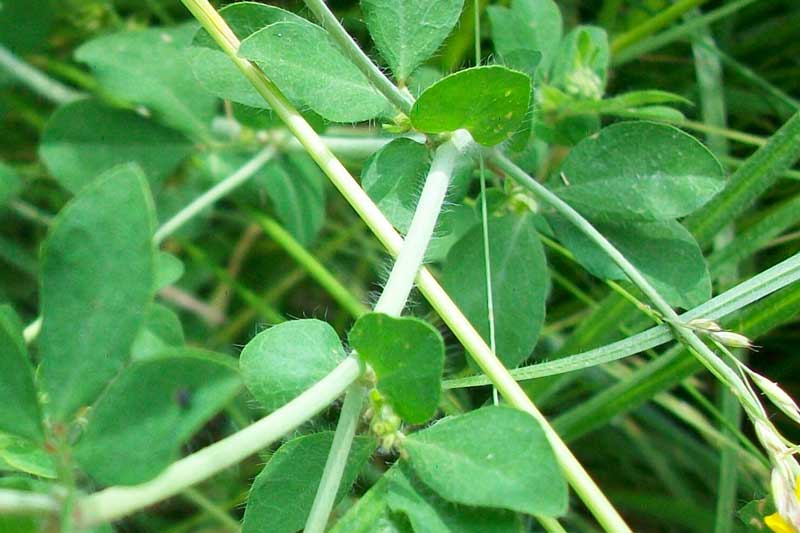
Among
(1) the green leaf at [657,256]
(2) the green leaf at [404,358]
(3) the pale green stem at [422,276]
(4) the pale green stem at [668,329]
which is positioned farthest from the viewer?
(1) the green leaf at [657,256]

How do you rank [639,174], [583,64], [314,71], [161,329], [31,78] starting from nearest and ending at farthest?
[314,71] → [639,174] → [161,329] → [583,64] → [31,78]

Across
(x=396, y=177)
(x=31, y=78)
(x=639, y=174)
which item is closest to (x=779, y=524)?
(x=639, y=174)

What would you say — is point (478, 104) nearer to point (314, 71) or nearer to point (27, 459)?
point (314, 71)

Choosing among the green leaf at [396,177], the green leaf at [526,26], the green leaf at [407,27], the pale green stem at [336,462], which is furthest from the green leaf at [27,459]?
the green leaf at [526,26]

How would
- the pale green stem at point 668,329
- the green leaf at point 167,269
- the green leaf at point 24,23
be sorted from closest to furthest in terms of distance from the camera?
the pale green stem at point 668,329 → the green leaf at point 167,269 → the green leaf at point 24,23

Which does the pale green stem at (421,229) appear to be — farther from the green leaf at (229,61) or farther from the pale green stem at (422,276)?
the green leaf at (229,61)

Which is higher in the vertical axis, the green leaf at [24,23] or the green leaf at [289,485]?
the green leaf at [24,23]

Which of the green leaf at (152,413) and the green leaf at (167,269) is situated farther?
the green leaf at (167,269)
